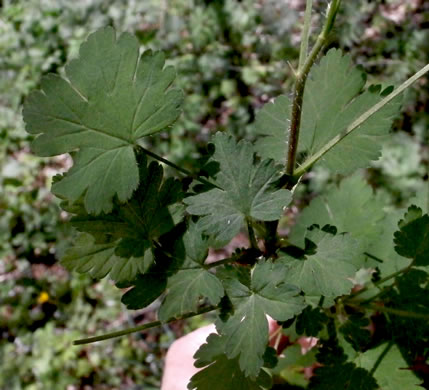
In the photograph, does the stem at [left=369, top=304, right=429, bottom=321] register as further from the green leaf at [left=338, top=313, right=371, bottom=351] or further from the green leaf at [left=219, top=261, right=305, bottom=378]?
the green leaf at [left=219, top=261, right=305, bottom=378]

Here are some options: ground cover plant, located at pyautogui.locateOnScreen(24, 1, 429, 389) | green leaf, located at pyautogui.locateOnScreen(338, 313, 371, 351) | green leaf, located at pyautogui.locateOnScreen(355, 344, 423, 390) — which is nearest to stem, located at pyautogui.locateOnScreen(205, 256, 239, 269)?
ground cover plant, located at pyautogui.locateOnScreen(24, 1, 429, 389)

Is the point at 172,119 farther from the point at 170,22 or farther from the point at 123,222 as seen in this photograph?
the point at 170,22

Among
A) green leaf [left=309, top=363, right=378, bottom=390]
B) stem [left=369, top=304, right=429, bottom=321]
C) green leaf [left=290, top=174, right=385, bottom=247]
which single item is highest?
green leaf [left=290, top=174, right=385, bottom=247]

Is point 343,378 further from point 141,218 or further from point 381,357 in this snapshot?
point 141,218

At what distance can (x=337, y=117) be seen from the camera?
4.04 ft

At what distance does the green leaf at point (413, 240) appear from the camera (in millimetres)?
1315

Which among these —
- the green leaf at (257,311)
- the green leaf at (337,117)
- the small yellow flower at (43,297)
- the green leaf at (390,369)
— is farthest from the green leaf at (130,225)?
the small yellow flower at (43,297)

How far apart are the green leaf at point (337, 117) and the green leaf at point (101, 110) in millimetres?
363

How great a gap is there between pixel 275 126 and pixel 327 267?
0.41 m

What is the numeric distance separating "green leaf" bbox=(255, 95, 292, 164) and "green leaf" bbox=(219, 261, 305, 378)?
14.3 inches

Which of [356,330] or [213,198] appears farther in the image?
[356,330]

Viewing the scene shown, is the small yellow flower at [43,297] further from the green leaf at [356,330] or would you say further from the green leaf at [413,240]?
the green leaf at [413,240]

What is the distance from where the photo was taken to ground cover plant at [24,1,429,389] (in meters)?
1.04

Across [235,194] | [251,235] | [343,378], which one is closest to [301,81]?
[235,194]
